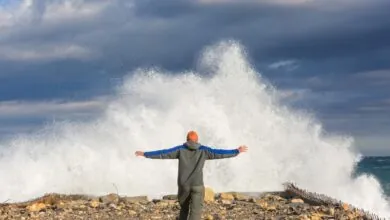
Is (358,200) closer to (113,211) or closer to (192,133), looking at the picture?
(113,211)

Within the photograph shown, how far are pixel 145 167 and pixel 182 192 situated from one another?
1615 cm

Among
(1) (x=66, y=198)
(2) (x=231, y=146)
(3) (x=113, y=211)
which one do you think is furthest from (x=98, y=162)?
(3) (x=113, y=211)

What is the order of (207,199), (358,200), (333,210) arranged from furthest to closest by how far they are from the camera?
(358,200) → (207,199) → (333,210)

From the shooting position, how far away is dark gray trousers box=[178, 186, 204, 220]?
34.5 ft

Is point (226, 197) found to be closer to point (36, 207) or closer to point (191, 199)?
point (36, 207)

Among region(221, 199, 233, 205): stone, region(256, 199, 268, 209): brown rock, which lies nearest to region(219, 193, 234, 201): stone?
region(221, 199, 233, 205): stone

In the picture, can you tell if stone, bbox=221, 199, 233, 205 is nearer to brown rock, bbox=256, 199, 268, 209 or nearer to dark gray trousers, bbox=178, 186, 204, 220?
brown rock, bbox=256, 199, 268, 209

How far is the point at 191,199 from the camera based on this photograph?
1059 cm

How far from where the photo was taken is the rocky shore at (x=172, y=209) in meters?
14.5

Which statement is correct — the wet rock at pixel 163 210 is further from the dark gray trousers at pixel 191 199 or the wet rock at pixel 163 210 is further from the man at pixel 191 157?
the man at pixel 191 157

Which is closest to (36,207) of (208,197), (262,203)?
(208,197)

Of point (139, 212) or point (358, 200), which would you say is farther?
point (358, 200)

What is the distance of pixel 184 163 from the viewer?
34.4ft

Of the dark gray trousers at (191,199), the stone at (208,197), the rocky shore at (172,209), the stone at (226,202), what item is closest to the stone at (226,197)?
the rocky shore at (172,209)
